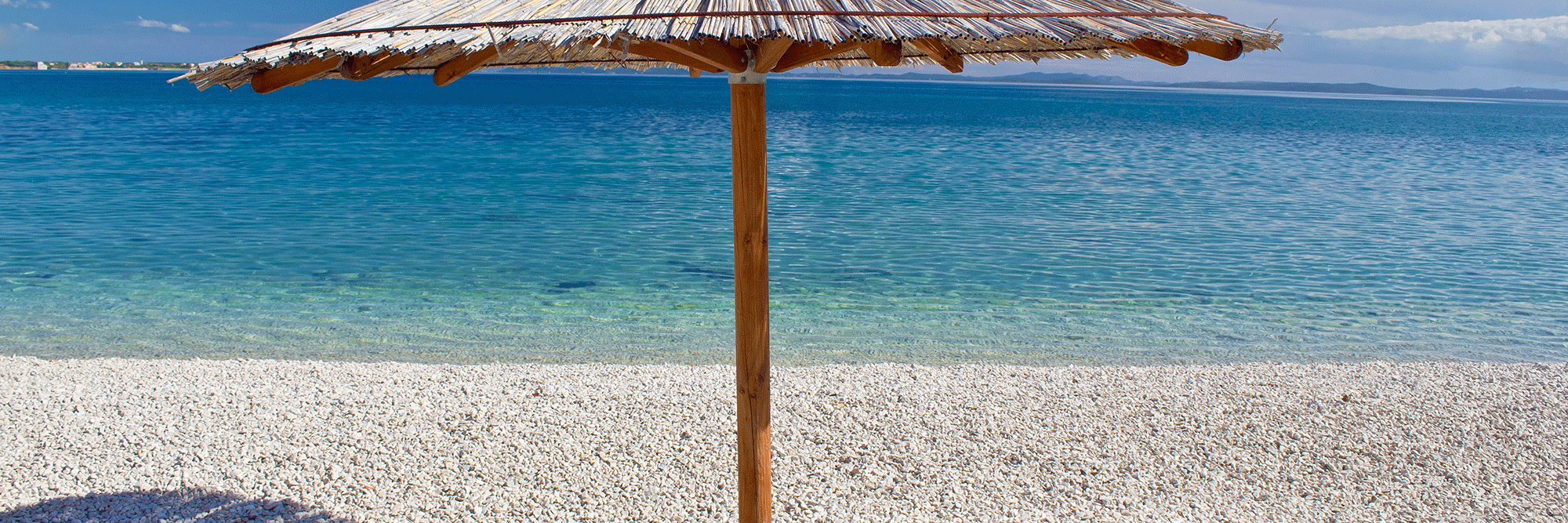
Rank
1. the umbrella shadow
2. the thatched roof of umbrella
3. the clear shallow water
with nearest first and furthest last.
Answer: the thatched roof of umbrella
the umbrella shadow
the clear shallow water

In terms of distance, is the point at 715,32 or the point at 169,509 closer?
the point at 715,32

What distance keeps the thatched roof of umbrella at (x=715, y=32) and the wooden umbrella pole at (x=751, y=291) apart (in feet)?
0.51

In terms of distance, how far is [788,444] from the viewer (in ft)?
13.6

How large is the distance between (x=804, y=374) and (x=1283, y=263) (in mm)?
7379

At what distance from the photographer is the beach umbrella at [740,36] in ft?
6.64

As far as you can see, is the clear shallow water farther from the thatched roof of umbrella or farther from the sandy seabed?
the thatched roof of umbrella

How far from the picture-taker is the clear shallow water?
21.8 feet

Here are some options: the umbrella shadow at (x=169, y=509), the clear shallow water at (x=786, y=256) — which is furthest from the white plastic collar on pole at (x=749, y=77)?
the clear shallow water at (x=786, y=256)

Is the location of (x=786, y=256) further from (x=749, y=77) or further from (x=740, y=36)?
(x=740, y=36)

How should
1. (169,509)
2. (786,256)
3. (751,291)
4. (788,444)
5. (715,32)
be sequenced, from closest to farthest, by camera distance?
(715,32)
(751,291)
(169,509)
(788,444)
(786,256)

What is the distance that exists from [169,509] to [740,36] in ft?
10.2

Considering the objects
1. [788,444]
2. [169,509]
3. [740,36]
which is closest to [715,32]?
[740,36]

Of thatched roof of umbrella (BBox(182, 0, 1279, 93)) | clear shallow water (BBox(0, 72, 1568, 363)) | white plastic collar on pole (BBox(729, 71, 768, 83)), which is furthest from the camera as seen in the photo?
clear shallow water (BBox(0, 72, 1568, 363))

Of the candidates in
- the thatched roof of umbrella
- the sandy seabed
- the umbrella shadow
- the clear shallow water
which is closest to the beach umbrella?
the thatched roof of umbrella
